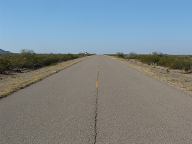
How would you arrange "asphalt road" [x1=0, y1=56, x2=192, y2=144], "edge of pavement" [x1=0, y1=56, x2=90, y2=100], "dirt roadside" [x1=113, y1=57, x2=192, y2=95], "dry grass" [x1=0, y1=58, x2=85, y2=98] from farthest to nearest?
"dirt roadside" [x1=113, y1=57, x2=192, y2=95] < "dry grass" [x1=0, y1=58, x2=85, y2=98] < "edge of pavement" [x1=0, y1=56, x2=90, y2=100] < "asphalt road" [x1=0, y1=56, x2=192, y2=144]

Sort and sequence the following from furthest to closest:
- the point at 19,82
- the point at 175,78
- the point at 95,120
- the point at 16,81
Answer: the point at 175,78
the point at 16,81
the point at 19,82
the point at 95,120

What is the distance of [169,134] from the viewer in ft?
27.2

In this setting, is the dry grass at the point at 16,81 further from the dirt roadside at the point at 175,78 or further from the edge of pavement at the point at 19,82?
the dirt roadside at the point at 175,78

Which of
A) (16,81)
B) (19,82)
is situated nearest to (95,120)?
(19,82)

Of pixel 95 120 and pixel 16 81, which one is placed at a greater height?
pixel 95 120

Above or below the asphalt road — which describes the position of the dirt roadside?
below

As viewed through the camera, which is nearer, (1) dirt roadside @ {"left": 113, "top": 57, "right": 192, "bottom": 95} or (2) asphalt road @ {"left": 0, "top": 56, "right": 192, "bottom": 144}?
(2) asphalt road @ {"left": 0, "top": 56, "right": 192, "bottom": 144}

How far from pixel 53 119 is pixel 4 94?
6585 mm

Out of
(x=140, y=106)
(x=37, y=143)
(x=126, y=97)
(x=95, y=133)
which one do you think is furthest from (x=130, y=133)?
(x=126, y=97)

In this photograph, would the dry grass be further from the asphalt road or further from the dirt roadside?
the dirt roadside

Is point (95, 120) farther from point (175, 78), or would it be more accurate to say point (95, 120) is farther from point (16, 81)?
point (175, 78)

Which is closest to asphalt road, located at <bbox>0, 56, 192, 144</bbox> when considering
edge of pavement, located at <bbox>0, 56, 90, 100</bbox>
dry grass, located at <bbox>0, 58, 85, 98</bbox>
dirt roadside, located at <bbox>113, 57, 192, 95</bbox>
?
edge of pavement, located at <bbox>0, 56, 90, 100</bbox>

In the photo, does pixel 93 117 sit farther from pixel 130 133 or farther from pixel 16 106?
pixel 16 106

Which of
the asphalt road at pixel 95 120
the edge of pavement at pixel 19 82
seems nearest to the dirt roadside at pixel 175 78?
the asphalt road at pixel 95 120
